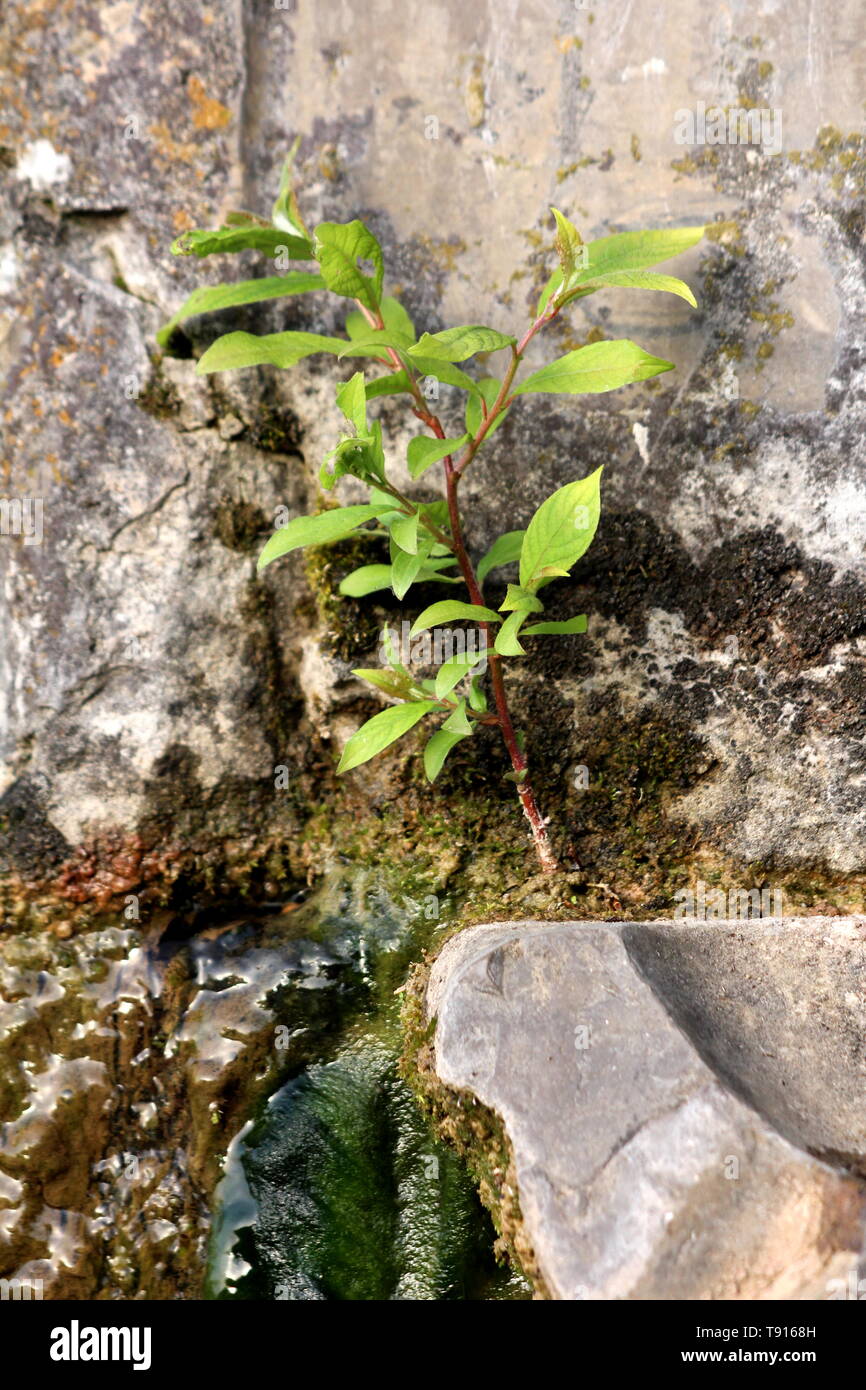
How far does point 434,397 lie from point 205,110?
96cm

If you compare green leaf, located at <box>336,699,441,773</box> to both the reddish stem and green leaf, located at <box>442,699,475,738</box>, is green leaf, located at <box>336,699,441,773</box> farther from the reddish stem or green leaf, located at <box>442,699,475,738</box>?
the reddish stem

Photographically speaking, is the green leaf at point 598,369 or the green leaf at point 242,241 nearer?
the green leaf at point 598,369

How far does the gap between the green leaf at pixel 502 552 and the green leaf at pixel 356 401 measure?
1.81 ft

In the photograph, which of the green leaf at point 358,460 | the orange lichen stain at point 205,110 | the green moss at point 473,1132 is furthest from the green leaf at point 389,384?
the green moss at point 473,1132

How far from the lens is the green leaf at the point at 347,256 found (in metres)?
1.91

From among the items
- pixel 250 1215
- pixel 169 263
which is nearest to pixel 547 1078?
pixel 250 1215

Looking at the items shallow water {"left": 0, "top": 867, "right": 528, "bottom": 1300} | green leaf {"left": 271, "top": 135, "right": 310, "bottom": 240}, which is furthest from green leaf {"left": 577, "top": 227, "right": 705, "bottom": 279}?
shallow water {"left": 0, "top": 867, "right": 528, "bottom": 1300}

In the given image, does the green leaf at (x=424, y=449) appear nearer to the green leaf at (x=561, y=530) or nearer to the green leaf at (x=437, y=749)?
the green leaf at (x=561, y=530)

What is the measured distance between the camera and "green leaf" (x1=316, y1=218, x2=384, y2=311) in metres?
1.91

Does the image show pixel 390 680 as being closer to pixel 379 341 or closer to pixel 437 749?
pixel 437 749

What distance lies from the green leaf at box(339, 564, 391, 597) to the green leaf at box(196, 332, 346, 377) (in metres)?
→ 0.51

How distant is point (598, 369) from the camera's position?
204 cm

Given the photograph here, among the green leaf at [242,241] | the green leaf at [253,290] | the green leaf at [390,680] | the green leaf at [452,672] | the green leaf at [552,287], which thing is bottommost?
the green leaf at [452,672]

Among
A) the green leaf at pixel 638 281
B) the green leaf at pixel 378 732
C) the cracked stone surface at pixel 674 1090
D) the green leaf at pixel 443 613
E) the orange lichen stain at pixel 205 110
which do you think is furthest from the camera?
the orange lichen stain at pixel 205 110
